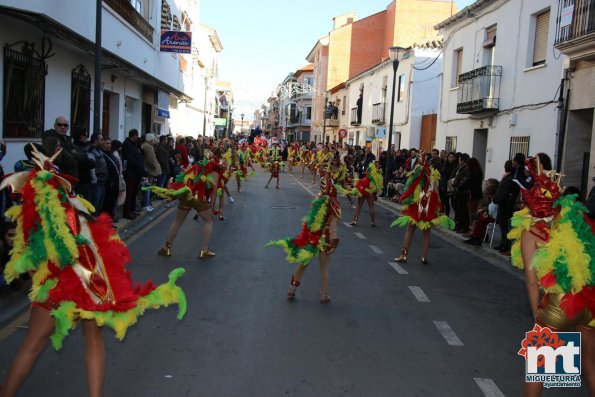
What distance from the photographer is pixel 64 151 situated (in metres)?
8.38

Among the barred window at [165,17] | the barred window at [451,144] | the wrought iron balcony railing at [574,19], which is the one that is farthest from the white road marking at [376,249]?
the barred window at [165,17]

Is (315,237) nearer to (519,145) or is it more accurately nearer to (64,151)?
(64,151)

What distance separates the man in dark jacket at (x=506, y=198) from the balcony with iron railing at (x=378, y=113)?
25216 mm

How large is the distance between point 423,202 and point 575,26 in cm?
684

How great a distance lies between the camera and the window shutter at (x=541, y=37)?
16.3 metres

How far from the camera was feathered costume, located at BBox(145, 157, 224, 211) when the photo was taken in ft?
29.7

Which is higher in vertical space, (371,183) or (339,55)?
(339,55)

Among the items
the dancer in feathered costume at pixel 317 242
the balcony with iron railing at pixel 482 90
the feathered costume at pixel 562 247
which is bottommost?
the dancer in feathered costume at pixel 317 242

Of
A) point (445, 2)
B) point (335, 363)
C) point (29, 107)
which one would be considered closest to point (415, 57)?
point (445, 2)

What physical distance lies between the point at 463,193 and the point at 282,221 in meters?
4.13

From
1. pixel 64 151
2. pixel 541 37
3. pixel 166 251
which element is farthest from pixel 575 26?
pixel 64 151

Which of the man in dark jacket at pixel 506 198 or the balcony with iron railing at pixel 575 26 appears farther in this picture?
the balcony with iron railing at pixel 575 26

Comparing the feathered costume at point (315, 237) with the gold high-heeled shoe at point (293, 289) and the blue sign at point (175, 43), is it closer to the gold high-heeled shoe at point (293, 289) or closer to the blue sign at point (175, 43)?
the gold high-heeled shoe at point (293, 289)

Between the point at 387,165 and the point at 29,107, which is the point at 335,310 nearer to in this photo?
the point at 29,107
